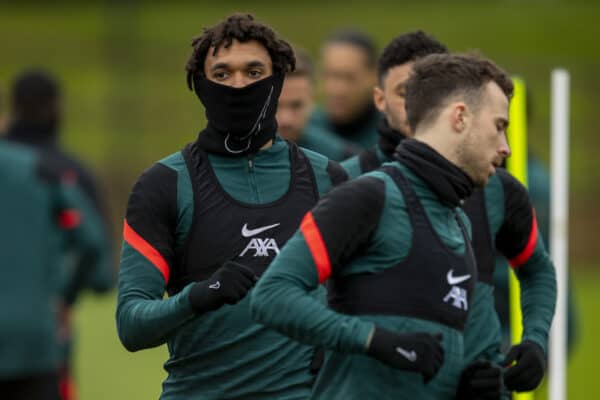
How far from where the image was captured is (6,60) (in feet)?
94.6

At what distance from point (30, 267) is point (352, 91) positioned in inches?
96.8

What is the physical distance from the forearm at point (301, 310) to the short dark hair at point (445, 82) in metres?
0.69

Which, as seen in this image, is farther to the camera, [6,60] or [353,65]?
[6,60]

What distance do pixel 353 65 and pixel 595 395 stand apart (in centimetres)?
452

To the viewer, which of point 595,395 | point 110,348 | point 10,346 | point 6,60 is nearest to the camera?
point 10,346

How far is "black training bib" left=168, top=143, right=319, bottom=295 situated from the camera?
183 inches

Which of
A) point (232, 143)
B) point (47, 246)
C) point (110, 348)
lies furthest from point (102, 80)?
point (232, 143)

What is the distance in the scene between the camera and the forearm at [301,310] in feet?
12.9

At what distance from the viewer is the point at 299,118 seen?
7324mm

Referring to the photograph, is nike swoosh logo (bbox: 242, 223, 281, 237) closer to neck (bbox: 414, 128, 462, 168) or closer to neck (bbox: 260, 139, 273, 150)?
neck (bbox: 260, 139, 273, 150)

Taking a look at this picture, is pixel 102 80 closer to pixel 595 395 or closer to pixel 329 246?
pixel 595 395

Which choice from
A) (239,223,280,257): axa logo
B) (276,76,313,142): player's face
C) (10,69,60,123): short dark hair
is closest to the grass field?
(10,69,60,123): short dark hair

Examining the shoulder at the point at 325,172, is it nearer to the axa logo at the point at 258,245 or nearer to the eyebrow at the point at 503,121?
the axa logo at the point at 258,245

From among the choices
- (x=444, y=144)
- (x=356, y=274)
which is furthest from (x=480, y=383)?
(x=444, y=144)
